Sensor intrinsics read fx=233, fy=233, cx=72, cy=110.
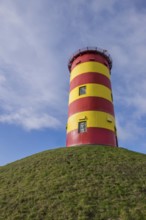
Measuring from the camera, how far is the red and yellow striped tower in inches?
850

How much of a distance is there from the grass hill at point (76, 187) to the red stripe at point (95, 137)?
218 cm

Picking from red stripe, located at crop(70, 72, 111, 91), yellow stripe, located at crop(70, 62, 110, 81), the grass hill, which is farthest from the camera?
yellow stripe, located at crop(70, 62, 110, 81)

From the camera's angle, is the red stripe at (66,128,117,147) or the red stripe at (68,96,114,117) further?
the red stripe at (68,96,114,117)

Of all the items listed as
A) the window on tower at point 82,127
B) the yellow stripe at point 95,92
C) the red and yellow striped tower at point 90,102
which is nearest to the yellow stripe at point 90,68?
the red and yellow striped tower at point 90,102

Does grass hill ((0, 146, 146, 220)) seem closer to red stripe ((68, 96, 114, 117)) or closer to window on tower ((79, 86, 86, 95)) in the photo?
red stripe ((68, 96, 114, 117))

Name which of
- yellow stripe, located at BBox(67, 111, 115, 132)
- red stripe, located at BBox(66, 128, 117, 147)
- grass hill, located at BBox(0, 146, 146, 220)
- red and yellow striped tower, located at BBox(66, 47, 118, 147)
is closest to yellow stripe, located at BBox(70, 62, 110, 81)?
red and yellow striped tower, located at BBox(66, 47, 118, 147)

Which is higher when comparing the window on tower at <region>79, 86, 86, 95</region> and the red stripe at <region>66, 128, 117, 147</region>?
the window on tower at <region>79, 86, 86, 95</region>

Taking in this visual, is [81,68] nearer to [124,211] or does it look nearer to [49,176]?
[49,176]

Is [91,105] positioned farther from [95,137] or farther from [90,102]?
[95,137]

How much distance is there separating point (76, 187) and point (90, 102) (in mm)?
10839

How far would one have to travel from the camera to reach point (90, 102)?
22.7 metres

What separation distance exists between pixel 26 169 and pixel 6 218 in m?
5.75

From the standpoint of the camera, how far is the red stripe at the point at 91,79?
78.4 feet

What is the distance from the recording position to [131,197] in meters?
12.1
